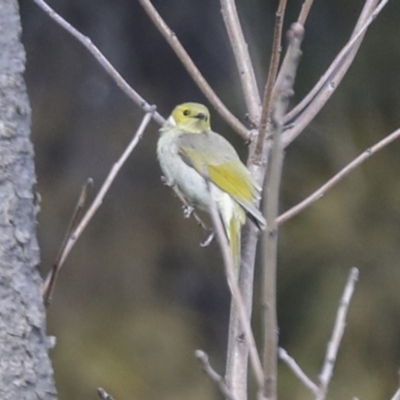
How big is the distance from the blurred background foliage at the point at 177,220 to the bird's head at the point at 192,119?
1861 mm

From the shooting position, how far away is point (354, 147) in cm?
520

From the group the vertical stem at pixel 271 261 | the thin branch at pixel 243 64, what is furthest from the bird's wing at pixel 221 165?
the vertical stem at pixel 271 261

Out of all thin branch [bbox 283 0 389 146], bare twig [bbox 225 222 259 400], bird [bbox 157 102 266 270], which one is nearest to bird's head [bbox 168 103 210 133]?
bird [bbox 157 102 266 270]

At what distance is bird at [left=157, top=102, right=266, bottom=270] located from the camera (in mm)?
2617

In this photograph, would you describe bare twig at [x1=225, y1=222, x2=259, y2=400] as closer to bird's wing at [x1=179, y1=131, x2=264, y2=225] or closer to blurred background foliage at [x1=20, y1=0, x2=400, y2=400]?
bird's wing at [x1=179, y1=131, x2=264, y2=225]

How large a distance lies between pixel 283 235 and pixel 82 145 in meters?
1.17

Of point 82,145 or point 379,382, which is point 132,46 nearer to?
point 82,145

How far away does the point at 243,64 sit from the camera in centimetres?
223

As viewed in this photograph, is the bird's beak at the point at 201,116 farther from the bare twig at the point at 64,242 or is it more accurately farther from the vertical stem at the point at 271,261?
the vertical stem at the point at 271,261

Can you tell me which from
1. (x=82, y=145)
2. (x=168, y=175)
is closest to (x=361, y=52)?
(x=82, y=145)

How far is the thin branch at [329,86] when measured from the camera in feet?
6.87

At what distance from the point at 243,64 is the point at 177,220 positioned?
3.25 m

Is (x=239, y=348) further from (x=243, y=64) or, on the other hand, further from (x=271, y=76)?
(x=243, y=64)

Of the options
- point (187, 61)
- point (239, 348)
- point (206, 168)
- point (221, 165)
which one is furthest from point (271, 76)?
point (221, 165)
